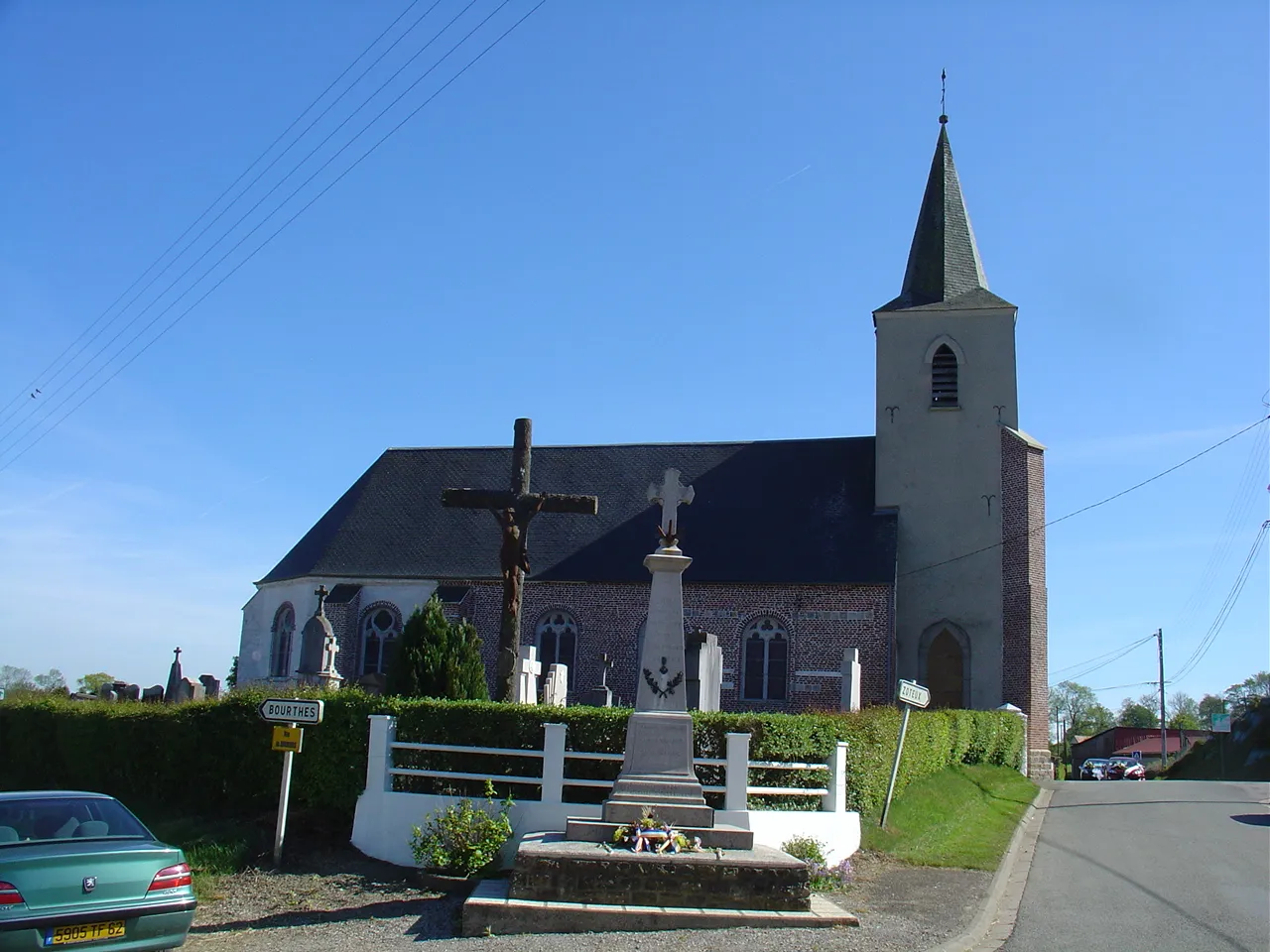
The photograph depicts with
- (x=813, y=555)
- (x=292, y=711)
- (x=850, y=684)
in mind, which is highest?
(x=813, y=555)

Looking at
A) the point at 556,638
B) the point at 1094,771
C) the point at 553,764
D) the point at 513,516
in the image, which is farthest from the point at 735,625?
the point at 1094,771

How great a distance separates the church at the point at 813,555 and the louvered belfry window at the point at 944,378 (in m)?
0.04

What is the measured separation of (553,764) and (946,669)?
16779mm

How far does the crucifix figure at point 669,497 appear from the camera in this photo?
37.6 feet

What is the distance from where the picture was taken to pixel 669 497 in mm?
11586

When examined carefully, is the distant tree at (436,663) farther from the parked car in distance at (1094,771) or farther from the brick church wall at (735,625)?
the parked car in distance at (1094,771)

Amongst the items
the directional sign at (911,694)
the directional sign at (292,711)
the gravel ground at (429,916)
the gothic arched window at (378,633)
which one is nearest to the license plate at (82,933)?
the gravel ground at (429,916)

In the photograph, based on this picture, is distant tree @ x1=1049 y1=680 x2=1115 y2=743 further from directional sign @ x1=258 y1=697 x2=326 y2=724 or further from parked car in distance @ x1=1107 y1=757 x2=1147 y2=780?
directional sign @ x1=258 y1=697 x2=326 y2=724

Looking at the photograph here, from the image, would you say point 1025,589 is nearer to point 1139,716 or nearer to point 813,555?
point 813,555

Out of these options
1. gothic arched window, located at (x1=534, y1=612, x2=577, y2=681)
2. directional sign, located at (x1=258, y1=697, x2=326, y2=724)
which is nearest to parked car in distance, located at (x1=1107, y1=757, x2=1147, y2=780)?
gothic arched window, located at (x1=534, y1=612, x2=577, y2=681)

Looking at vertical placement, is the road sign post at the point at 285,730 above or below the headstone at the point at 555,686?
below

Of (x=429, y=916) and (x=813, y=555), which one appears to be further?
(x=813, y=555)

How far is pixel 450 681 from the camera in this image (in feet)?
50.2

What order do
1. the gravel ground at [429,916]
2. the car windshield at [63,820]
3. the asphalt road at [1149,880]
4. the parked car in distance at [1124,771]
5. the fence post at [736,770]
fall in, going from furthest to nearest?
the parked car in distance at [1124,771] → the fence post at [736,770] → the asphalt road at [1149,880] → the gravel ground at [429,916] → the car windshield at [63,820]
